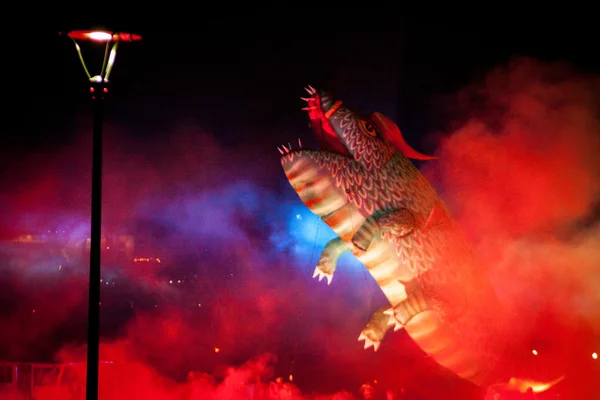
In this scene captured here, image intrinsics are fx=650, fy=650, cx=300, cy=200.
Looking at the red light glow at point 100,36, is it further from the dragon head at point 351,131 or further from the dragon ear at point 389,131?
the dragon ear at point 389,131

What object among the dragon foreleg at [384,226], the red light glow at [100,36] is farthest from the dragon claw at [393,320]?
the red light glow at [100,36]

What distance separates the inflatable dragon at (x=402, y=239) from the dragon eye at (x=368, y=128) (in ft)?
0.04

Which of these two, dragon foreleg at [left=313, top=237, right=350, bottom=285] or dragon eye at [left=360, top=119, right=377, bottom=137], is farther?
dragon foreleg at [left=313, top=237, right=350, bottom=285]

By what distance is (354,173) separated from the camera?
5.54 m

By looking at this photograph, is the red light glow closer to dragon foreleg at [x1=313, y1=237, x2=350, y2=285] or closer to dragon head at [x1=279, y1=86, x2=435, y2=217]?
dragon head at [x1=279, y1=86, x2=435, y2=217]

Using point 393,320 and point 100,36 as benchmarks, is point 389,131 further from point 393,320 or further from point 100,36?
point 100,36

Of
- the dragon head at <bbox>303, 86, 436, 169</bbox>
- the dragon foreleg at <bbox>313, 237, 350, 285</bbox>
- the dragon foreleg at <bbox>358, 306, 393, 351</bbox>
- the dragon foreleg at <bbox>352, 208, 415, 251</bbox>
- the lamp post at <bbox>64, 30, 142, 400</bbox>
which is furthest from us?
the dragon foreleg at <bbox>313, 237, 350, 285</bbox>

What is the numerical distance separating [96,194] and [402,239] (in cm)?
250

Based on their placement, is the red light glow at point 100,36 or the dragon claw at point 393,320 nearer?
the red light glow at point 100,36

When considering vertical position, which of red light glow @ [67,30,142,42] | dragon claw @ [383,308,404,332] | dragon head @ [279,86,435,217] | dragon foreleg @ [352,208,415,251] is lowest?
dragon claw @ [383,308,404,332]

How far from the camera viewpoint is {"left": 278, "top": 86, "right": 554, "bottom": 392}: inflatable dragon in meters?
5.41

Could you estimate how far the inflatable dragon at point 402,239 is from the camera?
5414mm

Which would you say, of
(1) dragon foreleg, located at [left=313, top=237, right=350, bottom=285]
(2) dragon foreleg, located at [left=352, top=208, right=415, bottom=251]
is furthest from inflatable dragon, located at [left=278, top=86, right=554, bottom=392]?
(1) dragon foreleg, located at [left=313, top=237, right=350, bottom=285]

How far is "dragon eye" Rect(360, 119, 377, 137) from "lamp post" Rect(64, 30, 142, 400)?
2.08m
